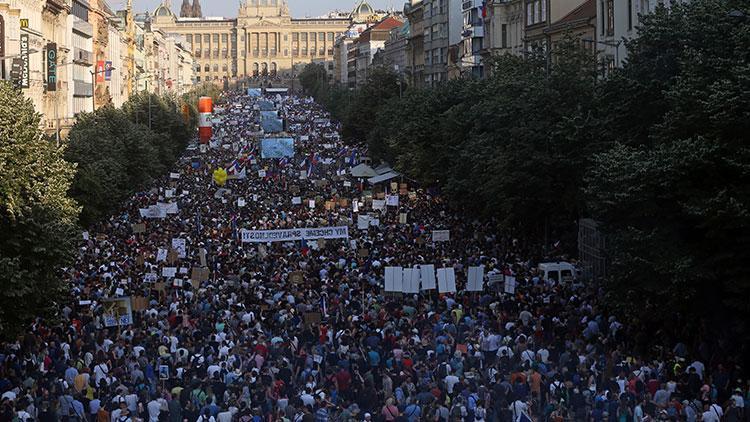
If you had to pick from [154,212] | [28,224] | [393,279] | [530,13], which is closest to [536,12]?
[530,13]

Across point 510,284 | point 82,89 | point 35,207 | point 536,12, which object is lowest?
point 510,284

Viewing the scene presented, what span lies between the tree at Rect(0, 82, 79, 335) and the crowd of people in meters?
0.99

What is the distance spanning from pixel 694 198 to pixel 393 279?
8411 mm

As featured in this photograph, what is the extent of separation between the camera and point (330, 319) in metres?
30.2

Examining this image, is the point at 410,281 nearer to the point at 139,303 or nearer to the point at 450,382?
the point at 139,303

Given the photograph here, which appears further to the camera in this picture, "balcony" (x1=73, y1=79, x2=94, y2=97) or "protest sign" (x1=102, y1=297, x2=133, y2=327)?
"balcony" (x1=73, y1=79, x2=94, y2=97)

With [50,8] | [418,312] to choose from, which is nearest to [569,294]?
[418,312]

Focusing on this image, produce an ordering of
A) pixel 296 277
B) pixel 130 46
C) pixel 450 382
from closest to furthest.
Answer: pixel 450 382
pixel 296 277
pixel 130 46

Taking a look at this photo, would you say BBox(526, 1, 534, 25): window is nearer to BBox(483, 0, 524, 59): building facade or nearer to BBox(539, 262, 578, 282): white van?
BBox(483, 0, 524, 59): building facade

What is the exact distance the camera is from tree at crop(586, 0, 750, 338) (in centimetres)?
2527

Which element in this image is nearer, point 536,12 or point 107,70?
point 536,12

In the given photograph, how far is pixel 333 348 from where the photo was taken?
86.0 ft

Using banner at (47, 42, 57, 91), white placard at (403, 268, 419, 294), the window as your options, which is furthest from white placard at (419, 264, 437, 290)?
the window

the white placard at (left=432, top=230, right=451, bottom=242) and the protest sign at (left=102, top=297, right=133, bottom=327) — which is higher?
the white placard at (left=432, top=230, right=451, bottom=242)
